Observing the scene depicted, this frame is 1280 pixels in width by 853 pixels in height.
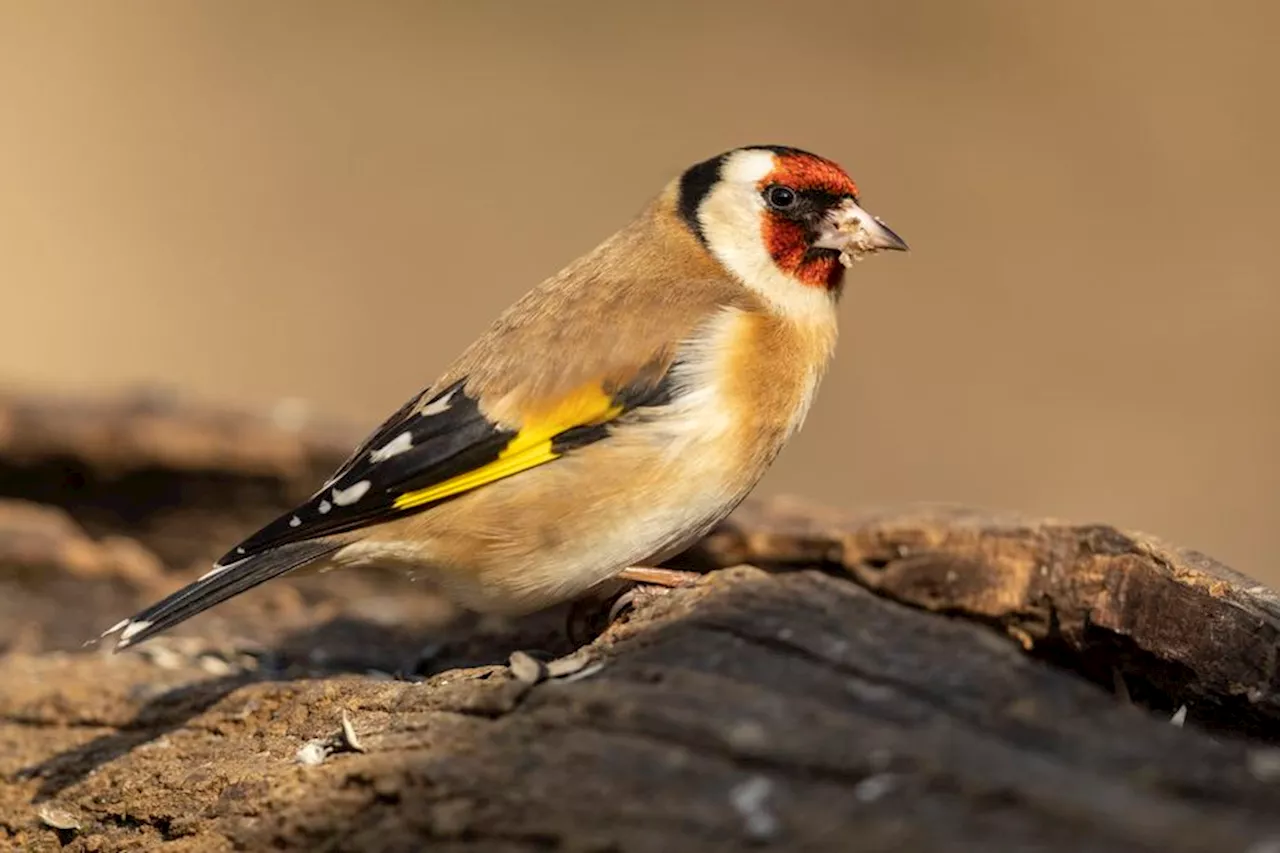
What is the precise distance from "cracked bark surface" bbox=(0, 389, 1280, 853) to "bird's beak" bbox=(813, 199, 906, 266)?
29.8 inches

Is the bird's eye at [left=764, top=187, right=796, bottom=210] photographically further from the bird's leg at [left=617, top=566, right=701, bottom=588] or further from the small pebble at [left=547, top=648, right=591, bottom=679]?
the small pebble at [left=547, top=648, right=591, bottom=679]

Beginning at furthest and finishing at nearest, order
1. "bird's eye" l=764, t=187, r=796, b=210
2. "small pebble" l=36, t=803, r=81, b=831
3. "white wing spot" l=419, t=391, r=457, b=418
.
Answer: "bird's eye" l=764, t=187, r=796, b=210 → "white wing spot" l=419, t=391, r=457, b=418 → "small pebble" l=36, t=803, r=81, b=831

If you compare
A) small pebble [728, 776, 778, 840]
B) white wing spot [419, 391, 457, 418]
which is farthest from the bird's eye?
small pebble [728, 776, 778, 840]

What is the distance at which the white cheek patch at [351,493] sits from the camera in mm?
3756

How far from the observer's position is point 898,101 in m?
11.1

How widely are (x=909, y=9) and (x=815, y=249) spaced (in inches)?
317

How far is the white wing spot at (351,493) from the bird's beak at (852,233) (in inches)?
54.1

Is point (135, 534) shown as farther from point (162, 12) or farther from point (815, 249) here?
point (162, 12)

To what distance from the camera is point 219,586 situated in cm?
362

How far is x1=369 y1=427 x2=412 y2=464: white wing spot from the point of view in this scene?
3.82m

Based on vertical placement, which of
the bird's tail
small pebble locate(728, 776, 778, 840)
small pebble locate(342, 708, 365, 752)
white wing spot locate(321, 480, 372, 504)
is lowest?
small pebble locate(342, 708, 365, 752)

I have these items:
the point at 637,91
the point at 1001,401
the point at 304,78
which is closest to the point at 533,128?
the point at 637,91

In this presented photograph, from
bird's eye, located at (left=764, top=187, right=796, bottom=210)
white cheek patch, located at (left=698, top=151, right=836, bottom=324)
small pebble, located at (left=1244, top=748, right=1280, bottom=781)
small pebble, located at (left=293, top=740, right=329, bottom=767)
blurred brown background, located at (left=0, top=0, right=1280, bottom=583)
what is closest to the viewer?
small pebble, located at (left=1244, top=748, right=1280, bottom=781)

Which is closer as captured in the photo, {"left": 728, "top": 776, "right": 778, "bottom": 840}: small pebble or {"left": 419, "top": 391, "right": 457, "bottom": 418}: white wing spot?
{"left": 728, "top": 776, "right": 778, "bottom": 840}: small pebble
